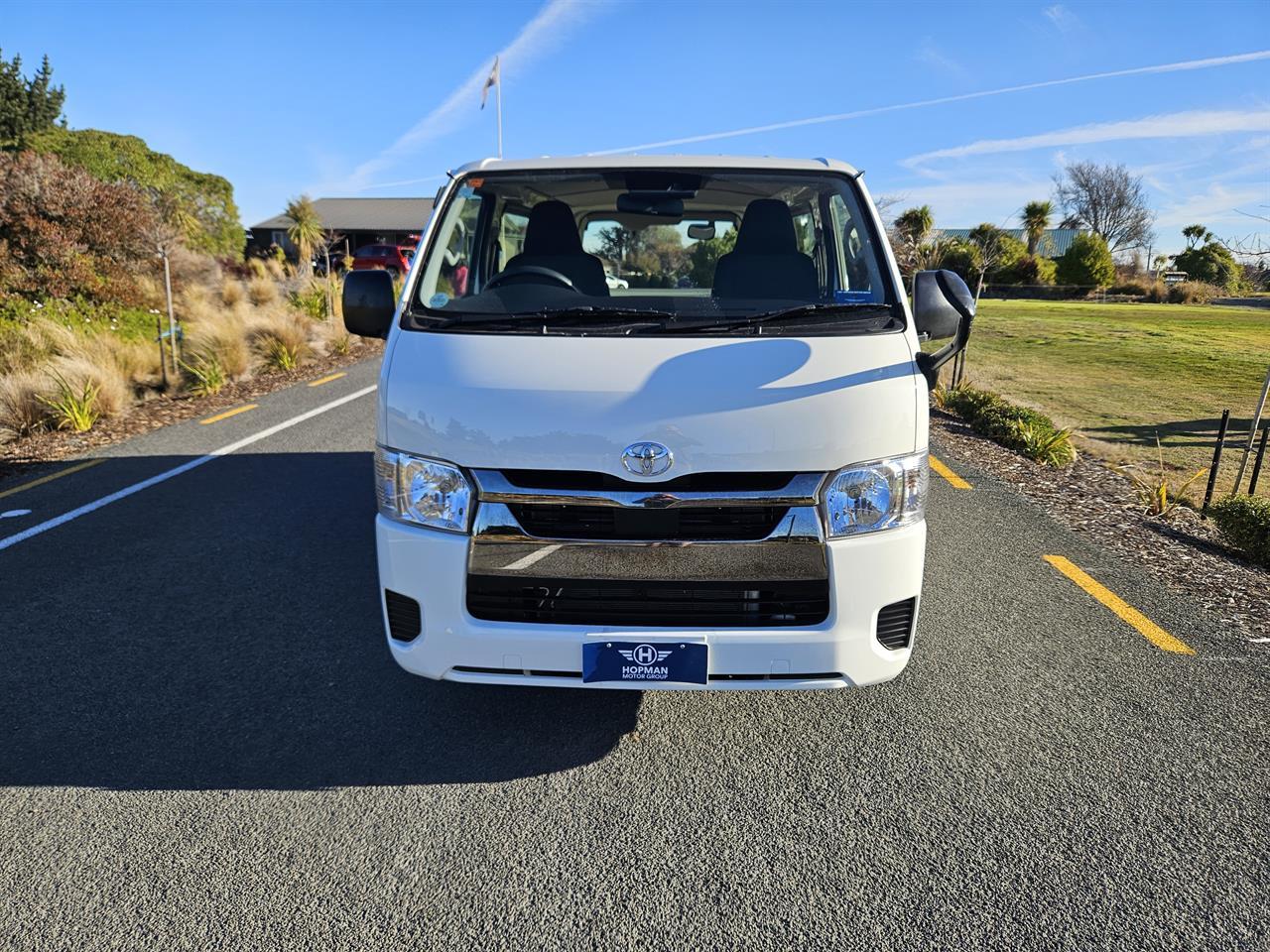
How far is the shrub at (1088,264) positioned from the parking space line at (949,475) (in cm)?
3598

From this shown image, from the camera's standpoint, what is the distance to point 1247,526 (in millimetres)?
5391

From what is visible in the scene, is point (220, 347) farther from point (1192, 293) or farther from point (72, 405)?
point (1192, 293)

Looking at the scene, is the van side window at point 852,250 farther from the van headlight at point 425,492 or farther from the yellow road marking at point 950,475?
the yellow road marking at point 950,475

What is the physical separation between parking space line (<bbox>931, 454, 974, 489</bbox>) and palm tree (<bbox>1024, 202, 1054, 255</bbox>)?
46870mm

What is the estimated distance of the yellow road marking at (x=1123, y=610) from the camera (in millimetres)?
3993

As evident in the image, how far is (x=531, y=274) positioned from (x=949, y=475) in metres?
4.76

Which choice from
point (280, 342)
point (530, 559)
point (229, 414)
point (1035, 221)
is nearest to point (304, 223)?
point (280, 342)

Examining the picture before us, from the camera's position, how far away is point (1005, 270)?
41.7 metres

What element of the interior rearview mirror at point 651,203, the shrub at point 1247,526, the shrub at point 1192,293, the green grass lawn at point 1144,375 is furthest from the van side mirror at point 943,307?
the shrub at point 1192,293

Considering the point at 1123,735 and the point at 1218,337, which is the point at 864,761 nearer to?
the point at 1123,735

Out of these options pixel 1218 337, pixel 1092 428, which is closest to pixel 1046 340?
pixel 1218 337

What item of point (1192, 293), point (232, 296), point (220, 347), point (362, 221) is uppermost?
point (362, 221)

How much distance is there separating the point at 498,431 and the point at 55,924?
5.74ft

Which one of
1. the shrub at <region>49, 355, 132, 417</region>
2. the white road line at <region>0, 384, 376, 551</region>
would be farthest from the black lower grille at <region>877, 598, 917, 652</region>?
the shrub at <region>49, 355, 132, 417</region>
